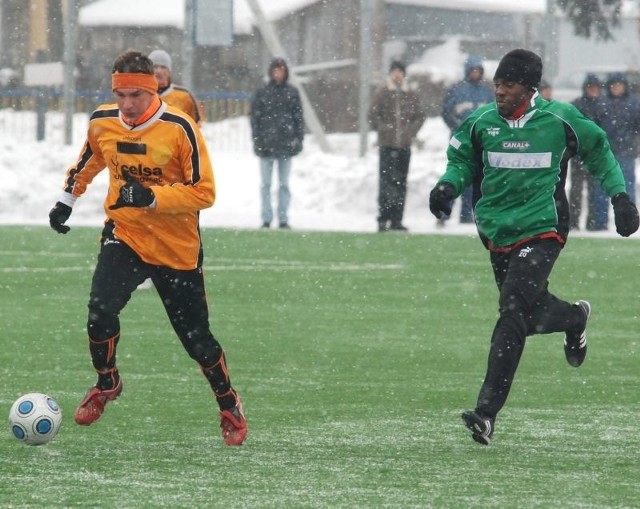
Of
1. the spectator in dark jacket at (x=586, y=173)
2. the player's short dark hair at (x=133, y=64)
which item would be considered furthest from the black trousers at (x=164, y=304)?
the spectator in dark jacket at (x=586, y=173)

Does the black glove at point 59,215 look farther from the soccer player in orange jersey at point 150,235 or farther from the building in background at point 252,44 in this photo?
the building in background at point 252,44

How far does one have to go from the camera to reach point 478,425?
23.6ft

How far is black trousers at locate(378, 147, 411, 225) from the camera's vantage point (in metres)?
20.8

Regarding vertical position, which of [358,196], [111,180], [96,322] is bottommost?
[358,196]

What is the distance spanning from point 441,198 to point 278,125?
1337cm

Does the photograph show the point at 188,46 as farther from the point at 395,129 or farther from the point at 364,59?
the point at 395,129

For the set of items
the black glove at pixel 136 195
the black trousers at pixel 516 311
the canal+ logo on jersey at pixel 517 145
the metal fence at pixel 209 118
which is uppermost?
the canal+ logo on jersey at pixel 517 145

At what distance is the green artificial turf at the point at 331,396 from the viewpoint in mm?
6434

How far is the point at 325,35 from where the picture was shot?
40344mm

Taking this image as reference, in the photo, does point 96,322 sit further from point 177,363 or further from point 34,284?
point 34,284

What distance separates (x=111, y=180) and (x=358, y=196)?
16848mm

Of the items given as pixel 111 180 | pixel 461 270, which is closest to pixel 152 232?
pixel 111 180

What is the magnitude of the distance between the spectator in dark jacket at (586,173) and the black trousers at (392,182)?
6.88 feet

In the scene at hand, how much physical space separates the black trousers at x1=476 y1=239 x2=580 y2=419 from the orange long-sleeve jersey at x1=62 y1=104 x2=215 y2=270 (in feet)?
4.60
